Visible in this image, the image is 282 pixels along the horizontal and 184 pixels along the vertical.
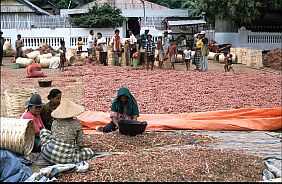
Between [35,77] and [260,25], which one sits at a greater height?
[260,25]

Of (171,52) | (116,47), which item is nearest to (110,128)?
(171,52)

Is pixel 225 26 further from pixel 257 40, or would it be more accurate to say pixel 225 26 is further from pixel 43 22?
pixel 43 22

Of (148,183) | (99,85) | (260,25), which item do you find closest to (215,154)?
(148,183)

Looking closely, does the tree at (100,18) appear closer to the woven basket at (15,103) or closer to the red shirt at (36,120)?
the woven basket at (15,103)

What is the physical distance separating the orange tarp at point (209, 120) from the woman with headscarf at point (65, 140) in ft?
4.31

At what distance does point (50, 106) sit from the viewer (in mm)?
5938

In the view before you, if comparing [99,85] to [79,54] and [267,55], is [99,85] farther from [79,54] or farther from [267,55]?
[267,55]

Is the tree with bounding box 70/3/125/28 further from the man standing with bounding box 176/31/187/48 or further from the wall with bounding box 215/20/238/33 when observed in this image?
the wall with bounding box 215/20/238/33

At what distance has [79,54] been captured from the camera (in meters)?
18.4

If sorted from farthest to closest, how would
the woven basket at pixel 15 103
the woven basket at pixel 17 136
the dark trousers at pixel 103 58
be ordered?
the dark trousers at pixel 103 58, the woven basket at pixel 15 103, the woven basket at pixel 17 136

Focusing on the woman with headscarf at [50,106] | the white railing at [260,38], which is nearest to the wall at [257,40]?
the white railing at [260,38]

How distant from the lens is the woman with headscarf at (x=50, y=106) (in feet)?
19.1

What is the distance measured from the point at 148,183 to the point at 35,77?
9334 mm

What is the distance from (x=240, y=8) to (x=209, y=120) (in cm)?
1201
